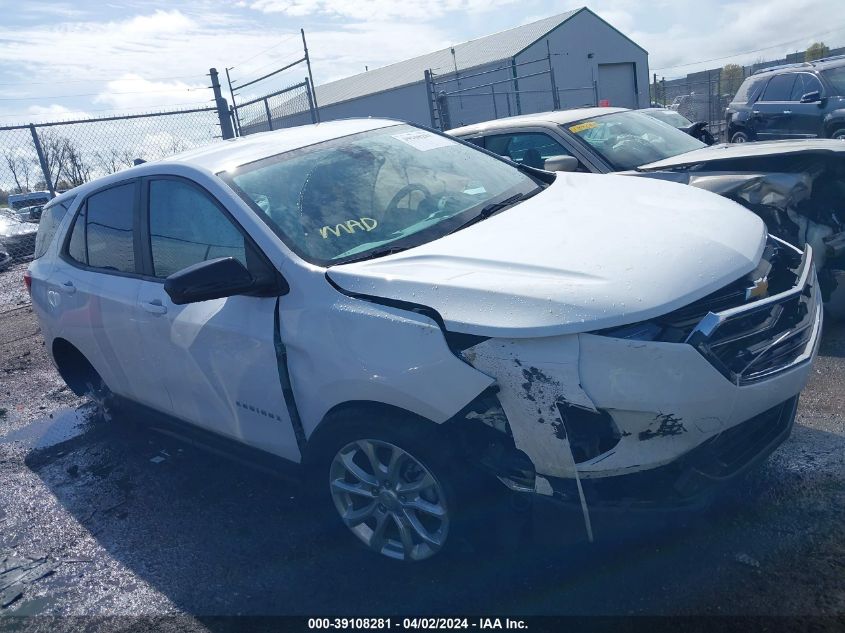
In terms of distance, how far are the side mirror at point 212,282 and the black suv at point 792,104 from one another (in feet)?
39.1

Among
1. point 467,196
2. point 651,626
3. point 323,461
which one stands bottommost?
point 651,626

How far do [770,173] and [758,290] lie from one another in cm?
286

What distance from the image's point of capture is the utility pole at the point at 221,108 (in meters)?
10.7

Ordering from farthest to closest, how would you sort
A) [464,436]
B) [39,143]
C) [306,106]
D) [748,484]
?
[306,106]
[39,143]
[748,484]
[464,436]

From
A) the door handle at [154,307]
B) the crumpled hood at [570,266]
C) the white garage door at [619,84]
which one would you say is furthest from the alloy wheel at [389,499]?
the white garage door at [619,84]

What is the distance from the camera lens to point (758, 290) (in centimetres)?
273

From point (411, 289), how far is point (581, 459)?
33.9 inches

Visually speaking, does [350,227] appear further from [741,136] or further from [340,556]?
[741,136]

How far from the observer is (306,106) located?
12781mm

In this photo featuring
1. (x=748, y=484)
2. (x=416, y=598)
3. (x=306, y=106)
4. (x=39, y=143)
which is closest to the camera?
(x=416, y=598)

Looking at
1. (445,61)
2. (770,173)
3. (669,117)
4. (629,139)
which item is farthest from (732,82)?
(770,173)

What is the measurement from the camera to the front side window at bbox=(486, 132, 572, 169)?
6.50 m

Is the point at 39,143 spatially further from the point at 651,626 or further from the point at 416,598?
the point at 651,626

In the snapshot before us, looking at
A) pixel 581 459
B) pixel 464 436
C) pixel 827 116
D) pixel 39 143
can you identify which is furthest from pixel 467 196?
pixel 827 116
